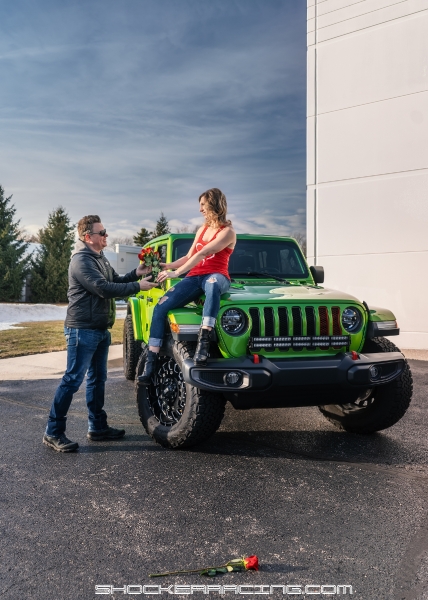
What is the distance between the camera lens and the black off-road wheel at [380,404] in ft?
15.2

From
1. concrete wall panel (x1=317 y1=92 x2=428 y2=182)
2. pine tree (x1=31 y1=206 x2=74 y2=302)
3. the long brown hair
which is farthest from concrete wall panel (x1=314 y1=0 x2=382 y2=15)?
pine tree (x1=31 y1=206 x2=74 y2=302)

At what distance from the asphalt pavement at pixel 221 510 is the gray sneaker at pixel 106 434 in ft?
0.27

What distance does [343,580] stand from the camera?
2484mm

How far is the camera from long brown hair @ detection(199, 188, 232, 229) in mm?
4551

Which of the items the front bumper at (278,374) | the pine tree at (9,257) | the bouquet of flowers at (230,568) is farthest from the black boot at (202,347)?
the pine tree at (9,257)

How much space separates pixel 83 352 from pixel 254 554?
243cm

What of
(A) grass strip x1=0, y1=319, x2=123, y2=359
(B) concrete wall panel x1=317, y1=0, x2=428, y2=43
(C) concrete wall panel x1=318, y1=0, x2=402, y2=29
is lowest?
(A) grass strip x1=0, y1=319, x2=123, y2=359

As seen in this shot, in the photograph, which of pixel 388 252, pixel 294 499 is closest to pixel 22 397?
pixel 294 499

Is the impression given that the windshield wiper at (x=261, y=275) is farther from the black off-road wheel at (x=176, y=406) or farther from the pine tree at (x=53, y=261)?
the pine tree at (x=53, y=261)

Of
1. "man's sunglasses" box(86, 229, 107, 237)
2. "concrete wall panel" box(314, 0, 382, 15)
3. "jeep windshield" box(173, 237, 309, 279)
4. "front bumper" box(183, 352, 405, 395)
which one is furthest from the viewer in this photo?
"concrete wall panel" box(314, 0, 382, 15)

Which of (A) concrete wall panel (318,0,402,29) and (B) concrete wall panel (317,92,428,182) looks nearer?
(B) concrete wall panel (317,92,428,182)

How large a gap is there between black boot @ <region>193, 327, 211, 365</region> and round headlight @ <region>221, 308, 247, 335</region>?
22 cm

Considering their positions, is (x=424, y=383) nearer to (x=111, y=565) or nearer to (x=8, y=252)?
(x=111, y=565)

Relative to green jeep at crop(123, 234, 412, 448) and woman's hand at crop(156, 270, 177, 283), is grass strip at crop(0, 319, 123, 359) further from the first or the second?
green jeep at crop(123, 234, 412, 448)
